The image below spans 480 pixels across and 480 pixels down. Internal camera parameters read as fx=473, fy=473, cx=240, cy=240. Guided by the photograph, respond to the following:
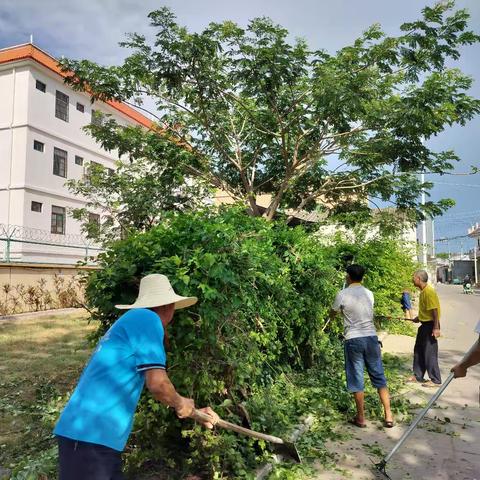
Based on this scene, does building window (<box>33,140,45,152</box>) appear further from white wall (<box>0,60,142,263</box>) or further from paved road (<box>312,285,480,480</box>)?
paved road (<box>312,285,480,480</box>)

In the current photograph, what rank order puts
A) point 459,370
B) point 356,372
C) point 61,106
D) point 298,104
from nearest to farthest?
point 459,370
point 356,372
point 298,104
point 61,106

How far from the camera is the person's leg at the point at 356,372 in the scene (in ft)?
16.8

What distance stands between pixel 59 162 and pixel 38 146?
1.77 metres

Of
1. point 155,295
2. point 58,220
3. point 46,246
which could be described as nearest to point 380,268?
point 155,295

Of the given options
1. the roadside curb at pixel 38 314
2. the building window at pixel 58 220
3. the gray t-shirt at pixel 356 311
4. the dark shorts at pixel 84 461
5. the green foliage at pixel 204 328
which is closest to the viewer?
the dark shorts at pixel 84 461

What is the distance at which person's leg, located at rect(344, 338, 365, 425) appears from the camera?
16.8ft

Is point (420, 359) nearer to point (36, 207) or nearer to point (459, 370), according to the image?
point (459, 370)

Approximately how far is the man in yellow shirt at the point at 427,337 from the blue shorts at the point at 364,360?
85.9 inches

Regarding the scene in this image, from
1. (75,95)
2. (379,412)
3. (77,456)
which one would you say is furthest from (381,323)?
(75,95)

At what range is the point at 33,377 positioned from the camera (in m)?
6.61

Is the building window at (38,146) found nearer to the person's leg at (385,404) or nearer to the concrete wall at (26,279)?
the concrete wall at (26,279)

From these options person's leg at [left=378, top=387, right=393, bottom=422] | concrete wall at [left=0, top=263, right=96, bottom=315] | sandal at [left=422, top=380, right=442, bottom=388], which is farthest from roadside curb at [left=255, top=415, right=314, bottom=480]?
concrete wall at [left=0, top=263, right=96, bottom=315]

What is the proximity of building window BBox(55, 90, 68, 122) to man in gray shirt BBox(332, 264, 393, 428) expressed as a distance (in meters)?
25.0

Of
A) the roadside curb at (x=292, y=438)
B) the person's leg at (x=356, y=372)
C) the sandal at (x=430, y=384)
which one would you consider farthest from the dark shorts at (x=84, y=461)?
the sandal at (x=430, y=384)
